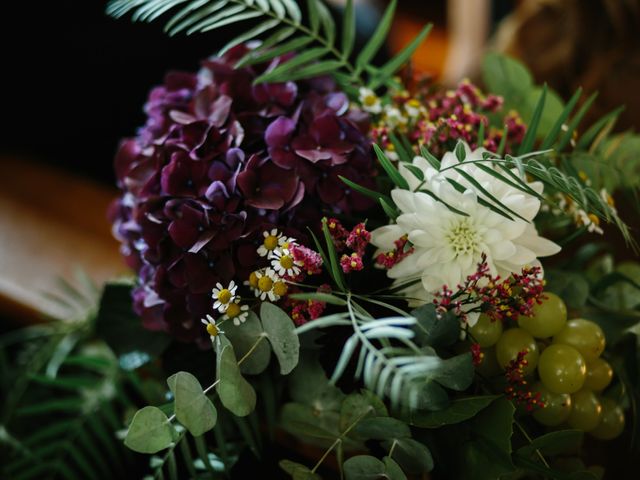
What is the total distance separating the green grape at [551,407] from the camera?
476mm

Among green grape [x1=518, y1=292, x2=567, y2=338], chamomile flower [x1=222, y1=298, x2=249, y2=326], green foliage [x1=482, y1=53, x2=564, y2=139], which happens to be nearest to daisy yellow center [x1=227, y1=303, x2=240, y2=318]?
chamomile flower [x1=222, y1=298, x2=249, y2=326]

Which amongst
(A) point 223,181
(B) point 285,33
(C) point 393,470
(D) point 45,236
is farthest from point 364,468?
(D) point 45,236

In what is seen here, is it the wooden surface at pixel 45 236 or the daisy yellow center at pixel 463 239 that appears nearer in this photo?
the daisy yellow center at pixel 463 239

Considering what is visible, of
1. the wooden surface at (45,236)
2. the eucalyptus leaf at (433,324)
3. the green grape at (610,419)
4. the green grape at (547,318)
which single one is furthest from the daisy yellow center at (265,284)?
the wooden surface at (45,236)

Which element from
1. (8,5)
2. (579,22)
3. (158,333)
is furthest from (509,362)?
(8,5)

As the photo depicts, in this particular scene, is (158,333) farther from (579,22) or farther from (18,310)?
(579,22)

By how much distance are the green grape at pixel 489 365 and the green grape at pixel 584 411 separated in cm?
7

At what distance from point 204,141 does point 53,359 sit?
420 millimetres

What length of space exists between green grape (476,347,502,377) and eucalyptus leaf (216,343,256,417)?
189 mm

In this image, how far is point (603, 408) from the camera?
0.52 meters

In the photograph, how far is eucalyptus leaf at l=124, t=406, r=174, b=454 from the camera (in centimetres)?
43

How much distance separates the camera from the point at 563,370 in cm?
46

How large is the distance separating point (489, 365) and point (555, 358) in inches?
2.1

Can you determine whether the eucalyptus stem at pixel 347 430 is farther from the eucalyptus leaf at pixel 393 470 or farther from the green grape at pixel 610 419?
the green grape at pixel 610 419
